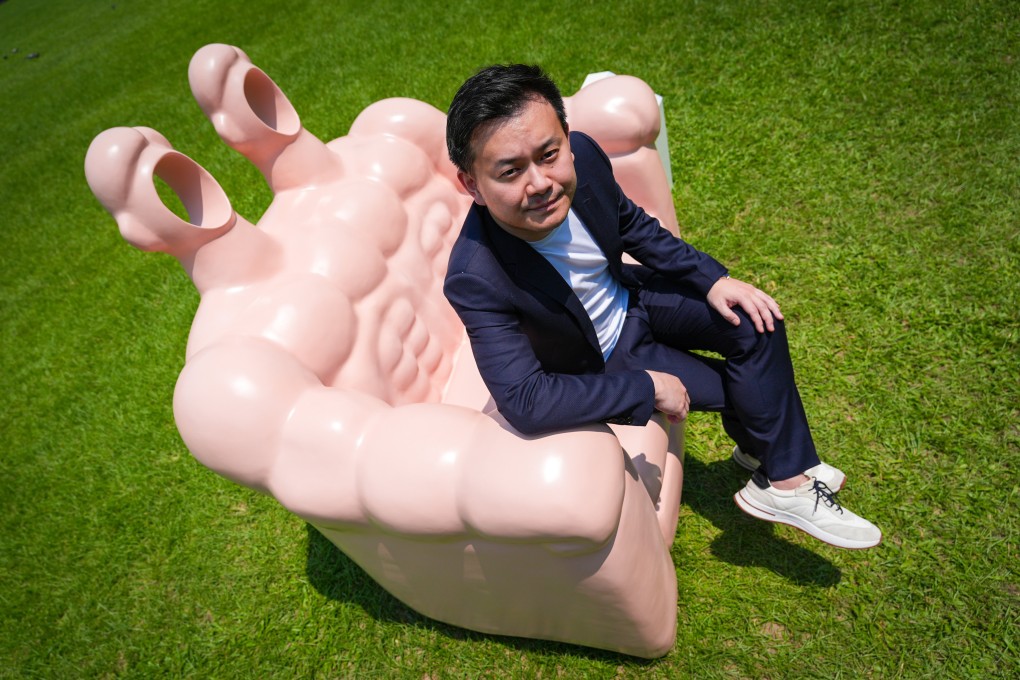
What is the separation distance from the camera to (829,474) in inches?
73.5

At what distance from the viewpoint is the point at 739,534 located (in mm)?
2182

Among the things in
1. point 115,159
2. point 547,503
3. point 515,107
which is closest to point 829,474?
point 547,503

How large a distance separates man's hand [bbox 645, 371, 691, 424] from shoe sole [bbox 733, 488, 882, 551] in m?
0.45

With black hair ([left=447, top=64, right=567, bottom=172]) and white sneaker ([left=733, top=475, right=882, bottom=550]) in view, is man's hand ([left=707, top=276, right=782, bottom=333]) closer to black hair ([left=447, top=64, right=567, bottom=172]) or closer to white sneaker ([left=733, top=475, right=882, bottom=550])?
white sneaker ([left=733, top=475, right=882, bottom=550])

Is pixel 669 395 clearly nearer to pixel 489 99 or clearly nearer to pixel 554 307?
pixel 554 307

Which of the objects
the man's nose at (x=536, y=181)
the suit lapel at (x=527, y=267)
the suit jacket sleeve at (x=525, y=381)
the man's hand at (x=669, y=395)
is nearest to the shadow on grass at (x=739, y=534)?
the man's hand at (x=669, y=395)

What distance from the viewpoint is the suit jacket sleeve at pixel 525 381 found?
1.37 m

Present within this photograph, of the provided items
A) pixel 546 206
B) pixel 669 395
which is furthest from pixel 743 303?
pixel 546 206

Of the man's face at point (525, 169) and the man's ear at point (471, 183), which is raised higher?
the man's face at point (525, 169)

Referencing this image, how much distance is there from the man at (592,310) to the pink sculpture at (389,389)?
5.4 inches

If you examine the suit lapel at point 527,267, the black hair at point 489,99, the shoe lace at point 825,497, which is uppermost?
the black hair at point 489,99

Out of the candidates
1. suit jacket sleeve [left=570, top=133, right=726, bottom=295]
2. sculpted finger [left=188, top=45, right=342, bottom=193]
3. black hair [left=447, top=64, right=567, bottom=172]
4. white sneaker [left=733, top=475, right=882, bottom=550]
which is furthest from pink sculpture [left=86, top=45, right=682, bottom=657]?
Result: black hair [left=447, top=64, right=567, bottom=172]

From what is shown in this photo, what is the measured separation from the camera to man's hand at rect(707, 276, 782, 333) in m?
1.65

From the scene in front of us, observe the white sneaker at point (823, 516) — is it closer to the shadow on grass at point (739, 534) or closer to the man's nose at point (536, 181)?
the shadow on grass at point (739, 534)
